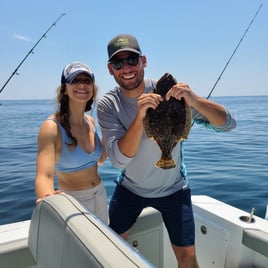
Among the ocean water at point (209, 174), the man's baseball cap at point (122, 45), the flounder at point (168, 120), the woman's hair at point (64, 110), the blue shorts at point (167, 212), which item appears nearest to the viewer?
the flounder at point (168, 120)

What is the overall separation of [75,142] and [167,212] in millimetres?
1140

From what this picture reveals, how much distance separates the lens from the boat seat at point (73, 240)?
127 centimetres

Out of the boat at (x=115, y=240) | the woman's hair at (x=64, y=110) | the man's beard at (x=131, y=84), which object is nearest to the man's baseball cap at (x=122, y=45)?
the man's beard at (x=131, y=84)

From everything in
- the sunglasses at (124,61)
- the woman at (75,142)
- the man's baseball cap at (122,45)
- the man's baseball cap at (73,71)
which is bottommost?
the woman at (75,142)

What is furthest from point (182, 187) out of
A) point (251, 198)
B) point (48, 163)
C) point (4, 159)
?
point (4, 159)

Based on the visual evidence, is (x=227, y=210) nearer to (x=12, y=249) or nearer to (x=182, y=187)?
(x=182, y=187)

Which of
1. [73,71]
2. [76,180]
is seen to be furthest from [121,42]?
[76,180]

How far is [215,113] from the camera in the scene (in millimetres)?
2439

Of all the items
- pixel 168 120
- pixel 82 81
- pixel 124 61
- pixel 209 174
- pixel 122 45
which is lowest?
pixel 209 174

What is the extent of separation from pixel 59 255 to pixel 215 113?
1.65 meters

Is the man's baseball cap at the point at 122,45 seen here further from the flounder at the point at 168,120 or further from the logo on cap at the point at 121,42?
the flounder at the point at 168,120

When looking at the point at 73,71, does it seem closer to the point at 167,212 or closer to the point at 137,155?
the point at 137,155

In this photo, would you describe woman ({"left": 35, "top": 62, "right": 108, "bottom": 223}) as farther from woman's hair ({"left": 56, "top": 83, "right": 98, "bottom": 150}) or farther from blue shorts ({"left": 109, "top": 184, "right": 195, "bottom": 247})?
blue shorts ({"left": 109, "top": 184, "right": 195, "bottom": 247})

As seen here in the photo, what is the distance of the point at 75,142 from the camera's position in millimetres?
2592
